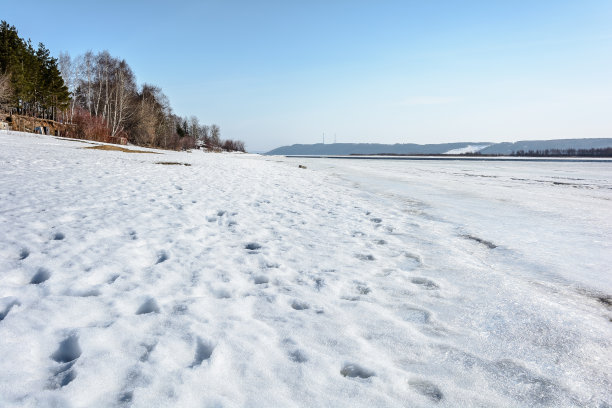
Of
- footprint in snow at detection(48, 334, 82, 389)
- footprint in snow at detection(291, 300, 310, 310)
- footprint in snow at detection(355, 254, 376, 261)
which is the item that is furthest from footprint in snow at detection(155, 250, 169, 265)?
footprint in snow at detection(355, 254, 376, 261)

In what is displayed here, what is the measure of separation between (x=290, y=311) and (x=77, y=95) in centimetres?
6309

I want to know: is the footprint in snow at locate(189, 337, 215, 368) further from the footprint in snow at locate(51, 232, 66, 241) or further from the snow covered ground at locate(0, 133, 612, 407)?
the footprint in snow at locate(51, 232, 66, 241)

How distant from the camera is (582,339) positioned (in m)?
2.21

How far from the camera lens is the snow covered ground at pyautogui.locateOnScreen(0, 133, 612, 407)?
1.68m

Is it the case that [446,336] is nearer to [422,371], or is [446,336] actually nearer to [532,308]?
[422,371]

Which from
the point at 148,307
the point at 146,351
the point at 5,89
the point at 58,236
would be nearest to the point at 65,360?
the point at 146,351

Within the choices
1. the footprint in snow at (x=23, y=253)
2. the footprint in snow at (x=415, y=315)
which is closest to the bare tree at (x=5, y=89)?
the footprint in snow at (x=23, y=253)

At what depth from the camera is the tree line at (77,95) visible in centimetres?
3205

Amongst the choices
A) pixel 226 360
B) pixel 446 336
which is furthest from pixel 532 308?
pixel 226 360

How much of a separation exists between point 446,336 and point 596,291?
1955 millimetres

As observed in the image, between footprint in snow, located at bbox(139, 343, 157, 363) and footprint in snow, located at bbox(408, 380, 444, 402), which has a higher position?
footprint in snow, located at bbox(139, 343, 157, 363)

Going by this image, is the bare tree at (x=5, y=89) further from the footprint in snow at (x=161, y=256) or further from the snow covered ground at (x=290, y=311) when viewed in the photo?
the footprint in snow at (x=161, y=256)

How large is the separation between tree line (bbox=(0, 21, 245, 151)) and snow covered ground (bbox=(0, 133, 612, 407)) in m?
30.0

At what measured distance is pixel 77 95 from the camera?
5138 cm
